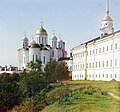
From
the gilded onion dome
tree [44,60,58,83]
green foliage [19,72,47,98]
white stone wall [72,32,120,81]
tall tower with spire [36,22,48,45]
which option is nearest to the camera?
green foliage [19,72,47,98]

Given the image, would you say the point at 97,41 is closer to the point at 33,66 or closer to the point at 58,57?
the point at 33,66

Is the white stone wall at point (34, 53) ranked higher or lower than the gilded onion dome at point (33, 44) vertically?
lower

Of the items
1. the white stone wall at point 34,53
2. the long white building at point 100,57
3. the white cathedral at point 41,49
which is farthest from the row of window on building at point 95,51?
the white stone wall at point 34,53

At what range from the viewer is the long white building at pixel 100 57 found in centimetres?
896

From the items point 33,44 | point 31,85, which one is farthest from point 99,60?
point 33,44

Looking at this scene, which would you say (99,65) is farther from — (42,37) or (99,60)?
(42,37)

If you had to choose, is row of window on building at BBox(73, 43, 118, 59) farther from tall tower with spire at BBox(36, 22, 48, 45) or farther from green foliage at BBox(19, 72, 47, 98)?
green foliage at BBox(19, 72, 47, 98)

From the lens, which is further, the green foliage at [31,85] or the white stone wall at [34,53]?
the white stone wall at [34,53]

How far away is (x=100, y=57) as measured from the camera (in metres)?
10.6

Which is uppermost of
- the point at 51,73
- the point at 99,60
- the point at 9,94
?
the point at 99,60

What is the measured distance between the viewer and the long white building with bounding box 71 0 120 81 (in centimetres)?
896

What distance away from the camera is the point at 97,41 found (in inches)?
424

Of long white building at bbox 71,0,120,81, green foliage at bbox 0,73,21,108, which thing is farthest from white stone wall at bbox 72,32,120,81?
green foliage at bbox 0,73,21,108

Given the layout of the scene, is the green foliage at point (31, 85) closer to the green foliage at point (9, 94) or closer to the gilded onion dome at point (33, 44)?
the green foliage at point (9, 94)
